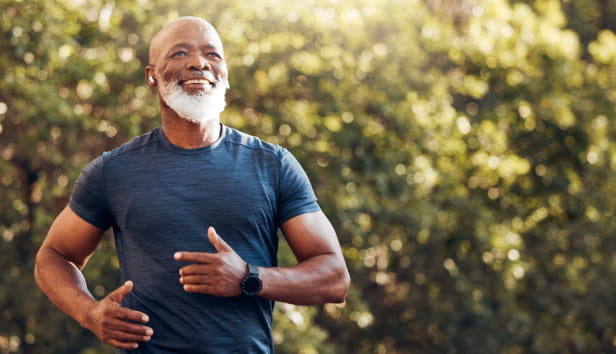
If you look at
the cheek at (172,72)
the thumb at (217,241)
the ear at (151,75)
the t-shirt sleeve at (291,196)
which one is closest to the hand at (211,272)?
the thumb at (217,241)

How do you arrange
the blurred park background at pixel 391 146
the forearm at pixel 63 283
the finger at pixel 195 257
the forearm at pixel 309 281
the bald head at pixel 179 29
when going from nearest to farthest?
the finger at pixel 195 257 < the forearm at pixel 309 281 < the forearm at pixel 63 283 < the bald head at pixel 179 29 < the blurred park background at pixel 391 146

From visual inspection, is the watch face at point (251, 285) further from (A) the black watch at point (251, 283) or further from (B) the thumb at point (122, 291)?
(B) the thumb at point (122, 291)

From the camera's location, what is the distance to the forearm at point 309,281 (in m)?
2.44

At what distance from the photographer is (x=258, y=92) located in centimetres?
625

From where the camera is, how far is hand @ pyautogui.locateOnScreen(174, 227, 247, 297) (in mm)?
2340

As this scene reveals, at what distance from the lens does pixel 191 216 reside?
2518mm

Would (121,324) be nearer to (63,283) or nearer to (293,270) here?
(63,283)

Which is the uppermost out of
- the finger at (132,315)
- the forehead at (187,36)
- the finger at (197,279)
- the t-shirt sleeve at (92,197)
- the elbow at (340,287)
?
the forehead at (187,36)

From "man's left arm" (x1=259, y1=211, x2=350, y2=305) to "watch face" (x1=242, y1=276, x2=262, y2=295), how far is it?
0.06ft

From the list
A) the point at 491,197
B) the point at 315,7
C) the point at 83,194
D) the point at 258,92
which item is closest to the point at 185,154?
the point at 83,194

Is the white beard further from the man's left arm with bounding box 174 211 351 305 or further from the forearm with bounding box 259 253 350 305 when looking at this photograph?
Answer: the forearm with bounding box 259 253 350 305

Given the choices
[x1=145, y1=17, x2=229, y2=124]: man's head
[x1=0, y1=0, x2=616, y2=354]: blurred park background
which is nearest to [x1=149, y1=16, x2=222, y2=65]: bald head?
[x1=145, y1=17, x2=229, y2=124]: man's head

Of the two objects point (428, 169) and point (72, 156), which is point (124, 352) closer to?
point (72, 156)

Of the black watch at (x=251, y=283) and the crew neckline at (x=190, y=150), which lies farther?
the crew neckline at (x=190, y=150)
